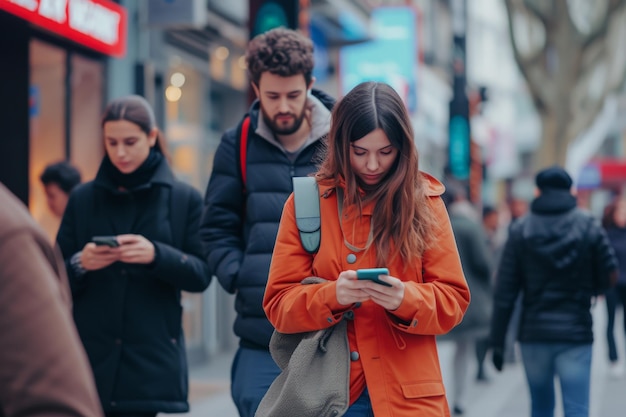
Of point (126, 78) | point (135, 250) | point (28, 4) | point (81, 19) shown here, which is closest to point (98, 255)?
point (135, 250)

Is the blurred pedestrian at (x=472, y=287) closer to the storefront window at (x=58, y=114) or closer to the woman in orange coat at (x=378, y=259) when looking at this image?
the storefront window at (x=58, y=114)

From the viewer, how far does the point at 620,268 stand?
13031 mm

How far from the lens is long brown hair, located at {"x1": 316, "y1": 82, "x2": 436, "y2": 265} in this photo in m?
3.19

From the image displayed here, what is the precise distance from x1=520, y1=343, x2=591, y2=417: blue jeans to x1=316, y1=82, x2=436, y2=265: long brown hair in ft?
10.8

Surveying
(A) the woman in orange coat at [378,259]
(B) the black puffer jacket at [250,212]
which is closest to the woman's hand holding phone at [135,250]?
(B) the black puffer jacket at [250,212]

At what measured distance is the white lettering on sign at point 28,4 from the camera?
7209 millimetres

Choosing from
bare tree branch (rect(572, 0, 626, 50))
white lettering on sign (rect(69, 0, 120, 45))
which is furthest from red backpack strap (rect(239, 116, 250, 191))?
bare tree branch (rect(572, 0, 626, 50))

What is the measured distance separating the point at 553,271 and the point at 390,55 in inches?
502

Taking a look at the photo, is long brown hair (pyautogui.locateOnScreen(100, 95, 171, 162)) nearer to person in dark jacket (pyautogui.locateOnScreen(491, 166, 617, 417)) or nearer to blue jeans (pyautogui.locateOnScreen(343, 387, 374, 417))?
blue jeans (pyautogui.locateOnScreen(343, 387, 374, 417))

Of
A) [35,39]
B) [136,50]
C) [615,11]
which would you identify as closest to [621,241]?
[136,50]

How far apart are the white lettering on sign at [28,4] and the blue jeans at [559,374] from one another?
3.96m

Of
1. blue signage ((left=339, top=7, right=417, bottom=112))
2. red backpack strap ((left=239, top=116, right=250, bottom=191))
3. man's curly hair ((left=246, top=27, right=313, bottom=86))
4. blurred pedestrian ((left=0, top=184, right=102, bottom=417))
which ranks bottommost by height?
blurred pedestrian ((left=0, top=184, right=102, bottom=417))

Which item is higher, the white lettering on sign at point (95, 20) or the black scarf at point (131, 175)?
the white lettering on sign at point (95, 20)

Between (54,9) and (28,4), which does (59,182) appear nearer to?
(28,4)
